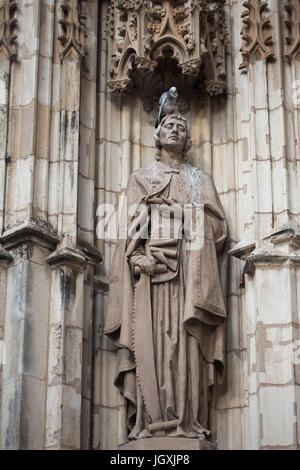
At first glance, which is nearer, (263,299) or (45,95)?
(263,299)

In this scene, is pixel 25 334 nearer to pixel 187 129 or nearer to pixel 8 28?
pixel 187 129

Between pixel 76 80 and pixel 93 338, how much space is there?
2.52m

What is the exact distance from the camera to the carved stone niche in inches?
468

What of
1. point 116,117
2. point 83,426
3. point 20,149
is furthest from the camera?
point 116,117

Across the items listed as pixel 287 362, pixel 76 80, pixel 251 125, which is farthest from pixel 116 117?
pixel 287 362

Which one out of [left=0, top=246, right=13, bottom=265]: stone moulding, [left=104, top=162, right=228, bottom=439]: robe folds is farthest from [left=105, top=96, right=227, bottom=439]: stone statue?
[left=0, top=246, right=13, bottom=265]: stone moulding

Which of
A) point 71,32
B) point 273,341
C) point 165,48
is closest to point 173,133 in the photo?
point 165,48

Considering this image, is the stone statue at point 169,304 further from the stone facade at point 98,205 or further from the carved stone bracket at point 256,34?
the carved stone bracket at point 256,34

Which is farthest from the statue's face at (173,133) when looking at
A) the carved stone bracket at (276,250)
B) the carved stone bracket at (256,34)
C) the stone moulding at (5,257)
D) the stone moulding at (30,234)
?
the stone moulding at (5,257)

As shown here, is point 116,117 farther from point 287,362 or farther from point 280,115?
point 287,362

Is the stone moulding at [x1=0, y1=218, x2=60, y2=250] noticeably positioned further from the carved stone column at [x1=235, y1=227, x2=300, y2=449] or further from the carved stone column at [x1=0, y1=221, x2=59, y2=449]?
the carved stone column at [x1=235, y1=227, x2=300, y2=449]

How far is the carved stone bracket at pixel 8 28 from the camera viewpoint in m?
11.8
